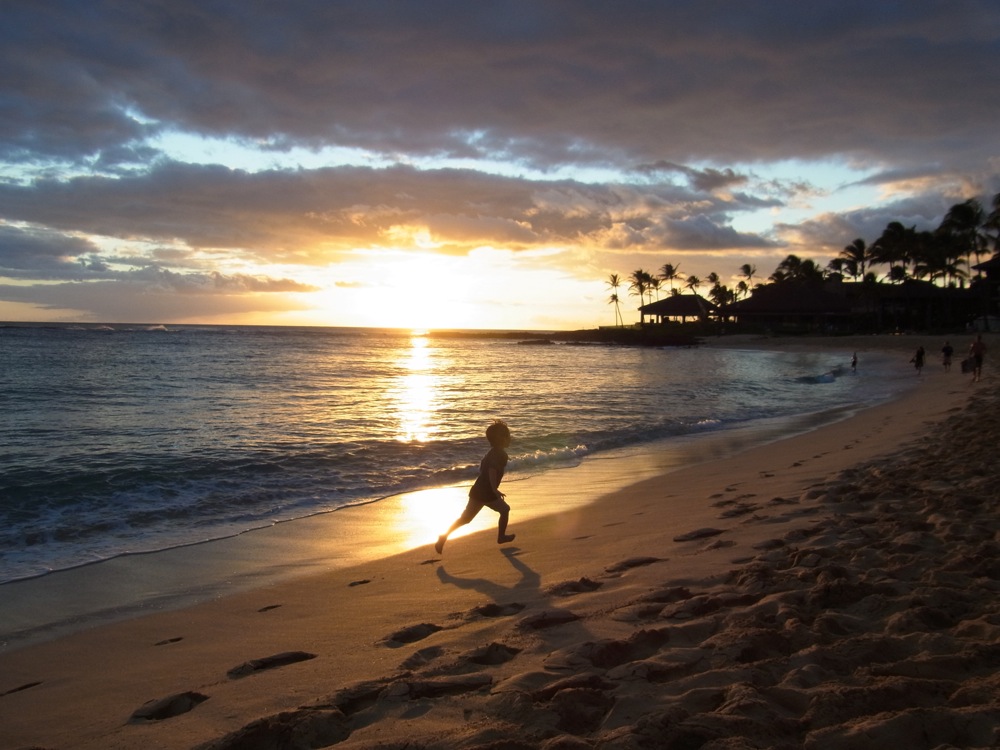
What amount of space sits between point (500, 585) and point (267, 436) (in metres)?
10.8

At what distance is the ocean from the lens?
9.01 meters

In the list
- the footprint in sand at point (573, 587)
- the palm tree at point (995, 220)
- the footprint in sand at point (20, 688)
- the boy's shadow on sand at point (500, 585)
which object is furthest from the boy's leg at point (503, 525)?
the palm tree at point (995, 220)

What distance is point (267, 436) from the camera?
15.2 m

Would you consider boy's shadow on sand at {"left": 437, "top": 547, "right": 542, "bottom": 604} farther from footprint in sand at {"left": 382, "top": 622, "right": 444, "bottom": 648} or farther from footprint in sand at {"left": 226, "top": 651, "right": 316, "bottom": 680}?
footprint in sand at {"left": 226, "top": 651, "right": 316, "bottom": 680}

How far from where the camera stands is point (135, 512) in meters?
9.23

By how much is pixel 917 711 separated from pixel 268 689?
2990 millimetres

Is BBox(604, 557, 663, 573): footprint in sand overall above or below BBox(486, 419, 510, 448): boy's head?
below

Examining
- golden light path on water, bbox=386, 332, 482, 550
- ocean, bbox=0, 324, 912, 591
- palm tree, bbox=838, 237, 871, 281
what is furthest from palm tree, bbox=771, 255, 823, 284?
golden light path on water, bbox=386, 332, 482, 550

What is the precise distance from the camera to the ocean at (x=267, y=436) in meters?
9.01

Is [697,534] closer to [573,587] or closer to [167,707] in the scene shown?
[573,587]

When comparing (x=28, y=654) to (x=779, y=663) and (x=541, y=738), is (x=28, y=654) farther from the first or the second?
(x=779, y=663)

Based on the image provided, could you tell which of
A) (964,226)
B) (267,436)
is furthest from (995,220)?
Answer: (267,436)

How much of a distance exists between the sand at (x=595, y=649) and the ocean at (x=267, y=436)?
317 cm

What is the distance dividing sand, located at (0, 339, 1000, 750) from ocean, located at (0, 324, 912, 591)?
125 inches
